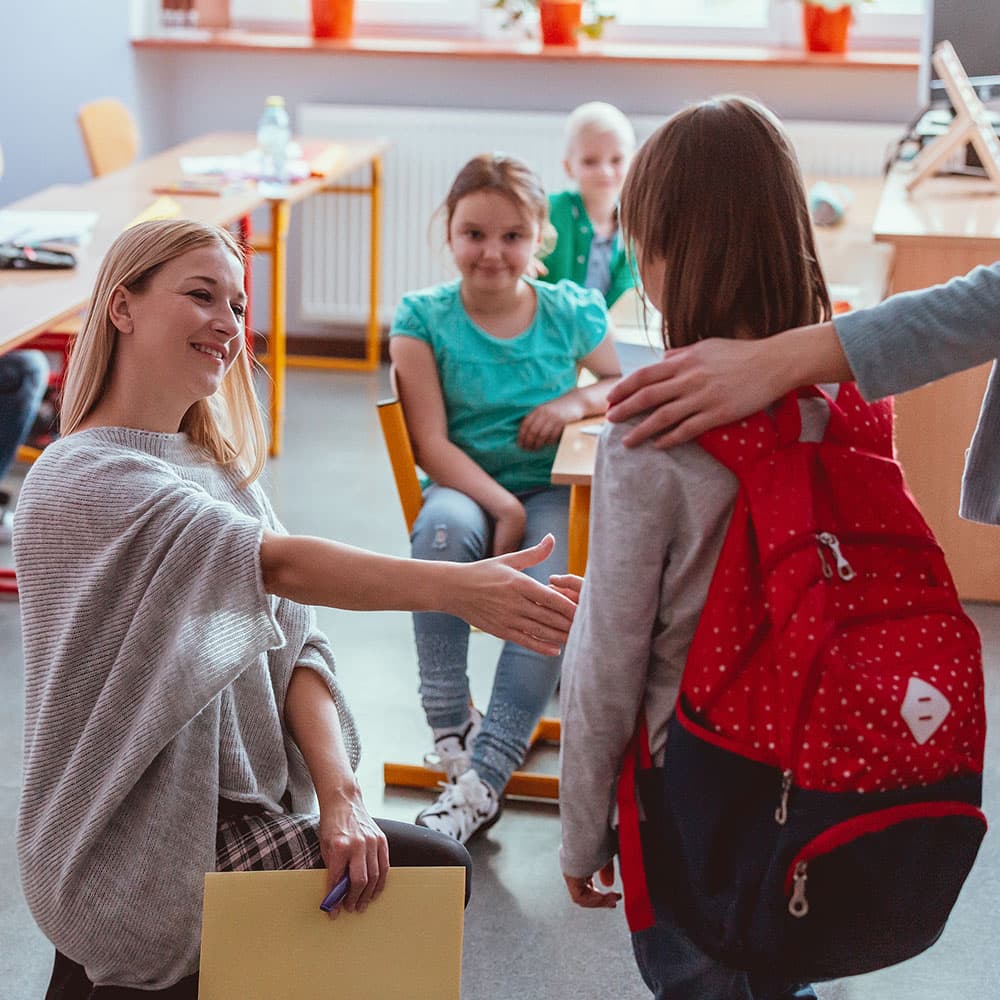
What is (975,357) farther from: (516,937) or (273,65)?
(273,65)

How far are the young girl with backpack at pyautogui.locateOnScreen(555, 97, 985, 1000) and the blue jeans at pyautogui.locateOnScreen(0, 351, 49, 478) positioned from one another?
239cm

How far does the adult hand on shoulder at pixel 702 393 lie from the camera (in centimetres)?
108

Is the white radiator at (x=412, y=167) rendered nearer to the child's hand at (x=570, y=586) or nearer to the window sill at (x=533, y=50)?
the window sill at (x=533, y=50)

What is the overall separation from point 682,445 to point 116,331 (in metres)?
0.62

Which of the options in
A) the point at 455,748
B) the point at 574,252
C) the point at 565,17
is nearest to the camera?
the point at 455,748

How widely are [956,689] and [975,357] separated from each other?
0.92 ft

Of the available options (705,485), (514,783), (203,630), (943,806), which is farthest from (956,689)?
(514,783)

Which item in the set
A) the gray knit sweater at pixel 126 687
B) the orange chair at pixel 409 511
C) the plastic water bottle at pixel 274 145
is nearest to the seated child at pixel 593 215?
the orange chair at pixel 409 511

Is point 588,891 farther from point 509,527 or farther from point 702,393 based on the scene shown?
point 509,527

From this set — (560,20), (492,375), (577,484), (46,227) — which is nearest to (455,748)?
(577,484)

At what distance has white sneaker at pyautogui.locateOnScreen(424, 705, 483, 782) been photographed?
2.26m

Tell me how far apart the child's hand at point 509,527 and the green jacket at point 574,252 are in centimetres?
90

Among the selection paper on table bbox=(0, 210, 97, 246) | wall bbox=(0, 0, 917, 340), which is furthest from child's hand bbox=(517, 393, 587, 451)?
wall bbox=(0, 0, 917, 340)

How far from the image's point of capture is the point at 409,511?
233cm
